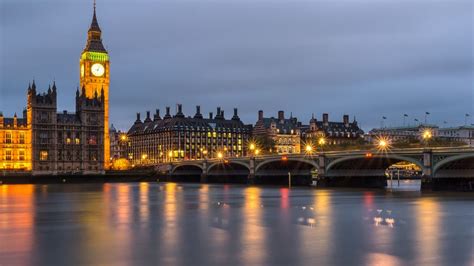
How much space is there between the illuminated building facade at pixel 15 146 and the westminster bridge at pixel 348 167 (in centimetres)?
3201

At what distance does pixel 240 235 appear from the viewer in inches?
1401

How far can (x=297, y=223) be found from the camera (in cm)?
4209

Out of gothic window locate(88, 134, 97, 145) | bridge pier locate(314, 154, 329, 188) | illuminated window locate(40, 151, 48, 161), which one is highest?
gothic window locate(88, 134, 97, 145)

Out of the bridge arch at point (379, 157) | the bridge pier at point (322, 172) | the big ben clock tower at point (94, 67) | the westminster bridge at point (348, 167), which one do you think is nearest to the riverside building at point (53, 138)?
the westminster bridge at point (348, 167)

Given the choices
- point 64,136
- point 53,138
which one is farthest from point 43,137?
point 64,136

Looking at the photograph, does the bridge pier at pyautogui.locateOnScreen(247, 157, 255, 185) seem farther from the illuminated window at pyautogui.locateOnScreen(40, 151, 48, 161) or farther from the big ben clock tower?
the big ben clock tower

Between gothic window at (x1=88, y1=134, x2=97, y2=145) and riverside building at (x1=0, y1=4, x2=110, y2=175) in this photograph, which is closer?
riverside building at (x1=0, y1=4, x2=110, y2=175)

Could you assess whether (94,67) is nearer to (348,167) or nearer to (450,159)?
(348,167)

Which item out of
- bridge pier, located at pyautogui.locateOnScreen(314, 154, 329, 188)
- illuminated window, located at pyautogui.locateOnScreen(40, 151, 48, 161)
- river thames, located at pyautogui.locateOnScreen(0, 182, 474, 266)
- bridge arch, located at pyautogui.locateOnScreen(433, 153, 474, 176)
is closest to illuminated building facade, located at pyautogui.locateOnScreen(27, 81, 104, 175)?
illuminated window, located at pyautogui.locateOnScreen(40, 151, 48, 161)

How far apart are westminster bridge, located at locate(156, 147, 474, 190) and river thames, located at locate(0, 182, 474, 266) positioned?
81.3 ft

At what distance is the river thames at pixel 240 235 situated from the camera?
28.0 m

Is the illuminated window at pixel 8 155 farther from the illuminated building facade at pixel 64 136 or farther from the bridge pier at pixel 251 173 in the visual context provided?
the bridge pier at pixel 251 173

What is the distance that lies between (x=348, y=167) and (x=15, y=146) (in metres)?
84.9

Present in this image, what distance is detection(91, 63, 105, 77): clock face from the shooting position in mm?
190750
